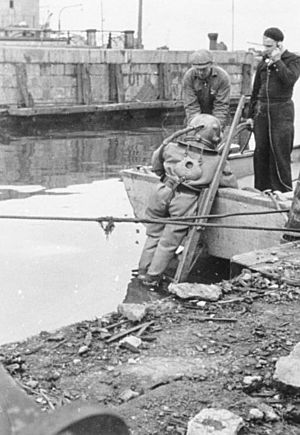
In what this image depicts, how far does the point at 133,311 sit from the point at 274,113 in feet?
16.9

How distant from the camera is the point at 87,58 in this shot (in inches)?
1084

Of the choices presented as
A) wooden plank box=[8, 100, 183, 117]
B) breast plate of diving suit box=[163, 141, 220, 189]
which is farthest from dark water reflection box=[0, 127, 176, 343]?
wooden plank box=[8, 100, 183, 117]

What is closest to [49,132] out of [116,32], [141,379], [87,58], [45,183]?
A: [87,58]

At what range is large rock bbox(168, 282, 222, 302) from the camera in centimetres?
525

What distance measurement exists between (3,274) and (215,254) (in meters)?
2.36

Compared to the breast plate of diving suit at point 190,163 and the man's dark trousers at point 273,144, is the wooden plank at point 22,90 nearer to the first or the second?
the man's dark trousers at point 273,144

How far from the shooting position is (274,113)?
30.7 feet

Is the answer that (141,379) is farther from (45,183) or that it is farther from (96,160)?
(96,160)

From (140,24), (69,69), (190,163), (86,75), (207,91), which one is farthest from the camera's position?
(140,24)

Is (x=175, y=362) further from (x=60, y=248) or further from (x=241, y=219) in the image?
(x=60, y=248)

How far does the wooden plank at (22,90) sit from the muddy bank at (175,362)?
21.3 meters

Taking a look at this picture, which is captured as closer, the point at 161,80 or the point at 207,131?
the point at 207,131

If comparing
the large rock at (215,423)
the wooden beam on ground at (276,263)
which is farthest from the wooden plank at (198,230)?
the large rock at (215,423)

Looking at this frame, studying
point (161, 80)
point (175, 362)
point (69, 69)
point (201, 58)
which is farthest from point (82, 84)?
point (175, 362)
